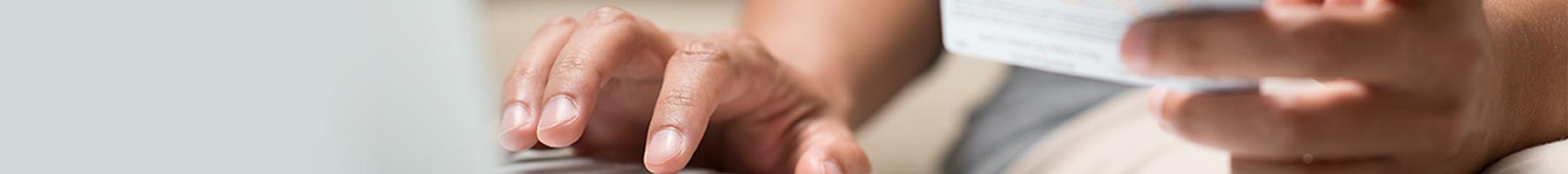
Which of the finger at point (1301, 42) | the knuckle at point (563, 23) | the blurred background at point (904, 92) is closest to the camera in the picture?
the finger at point (1301, 42)

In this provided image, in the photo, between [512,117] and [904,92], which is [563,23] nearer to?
[512,117]

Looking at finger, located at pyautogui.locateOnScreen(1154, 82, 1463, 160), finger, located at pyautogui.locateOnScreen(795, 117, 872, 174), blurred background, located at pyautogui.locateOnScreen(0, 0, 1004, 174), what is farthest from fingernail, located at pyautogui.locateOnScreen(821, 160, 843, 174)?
blurred background, located at pyautogui.locateOnScreen(0, 0, 1004, 174)

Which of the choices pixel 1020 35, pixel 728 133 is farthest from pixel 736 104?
pixel 1020 35

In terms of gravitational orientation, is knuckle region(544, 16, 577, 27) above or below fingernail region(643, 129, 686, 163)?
above

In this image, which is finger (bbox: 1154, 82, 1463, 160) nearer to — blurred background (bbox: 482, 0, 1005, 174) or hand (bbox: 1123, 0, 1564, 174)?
hand (bbox: 1123, 0, 1564, 174)

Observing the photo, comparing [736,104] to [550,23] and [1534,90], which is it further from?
[1534,90]

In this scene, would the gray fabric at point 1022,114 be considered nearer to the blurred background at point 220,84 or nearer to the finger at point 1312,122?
the finger at point 1312,122

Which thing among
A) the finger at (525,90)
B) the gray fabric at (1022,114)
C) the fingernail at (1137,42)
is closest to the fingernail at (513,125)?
the finger at (525,90)
